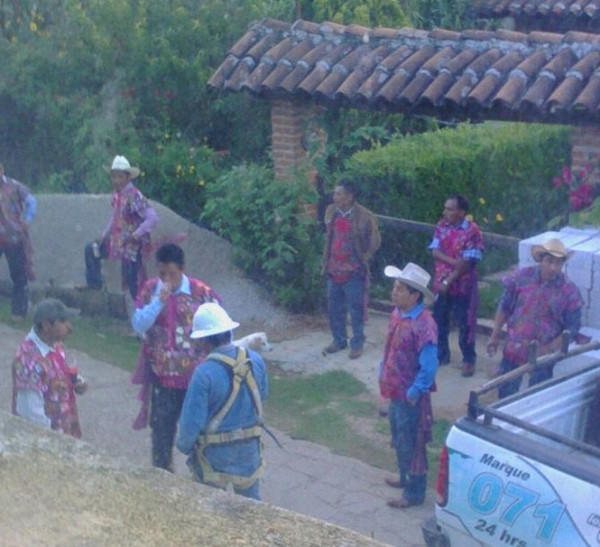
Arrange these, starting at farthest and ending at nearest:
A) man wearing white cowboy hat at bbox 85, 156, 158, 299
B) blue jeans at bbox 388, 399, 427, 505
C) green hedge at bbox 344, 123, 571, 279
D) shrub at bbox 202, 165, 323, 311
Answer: green hedge at bbox 344, 123, 571, 279 → shrub at bbox 202, 165, 323, 311 → man wearing white cowboy hat at bbox 85, 156, 158, 299 → blue jeans at bbox 388, 399, 427, 505

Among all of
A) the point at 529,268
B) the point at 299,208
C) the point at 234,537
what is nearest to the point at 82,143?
the point at 299,208

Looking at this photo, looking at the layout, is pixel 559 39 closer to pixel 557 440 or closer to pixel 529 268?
pixel 529 268

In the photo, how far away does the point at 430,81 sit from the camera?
9.21 meters

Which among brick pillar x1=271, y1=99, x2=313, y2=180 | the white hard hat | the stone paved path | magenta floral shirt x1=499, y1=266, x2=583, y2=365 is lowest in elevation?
the stone paved path

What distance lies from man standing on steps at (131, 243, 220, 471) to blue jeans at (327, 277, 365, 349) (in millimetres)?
2896

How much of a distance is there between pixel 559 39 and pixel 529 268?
2.90m

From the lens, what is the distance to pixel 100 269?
34.1 ft

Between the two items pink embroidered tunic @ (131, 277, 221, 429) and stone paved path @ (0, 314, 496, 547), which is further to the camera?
stone paved path @ (0, 314, 496, 547)

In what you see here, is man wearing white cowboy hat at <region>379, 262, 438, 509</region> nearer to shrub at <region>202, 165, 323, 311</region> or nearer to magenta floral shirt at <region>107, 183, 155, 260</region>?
magenta floral shirt at <region>107, 183, 155, 260</region>

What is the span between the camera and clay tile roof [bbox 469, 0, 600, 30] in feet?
43.9

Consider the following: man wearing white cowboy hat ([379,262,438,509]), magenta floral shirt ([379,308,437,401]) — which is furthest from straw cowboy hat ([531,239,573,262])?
magenta floral shirt ([379,308,437,401])

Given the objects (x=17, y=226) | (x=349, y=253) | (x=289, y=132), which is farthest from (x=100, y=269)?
(x=349, y=253)

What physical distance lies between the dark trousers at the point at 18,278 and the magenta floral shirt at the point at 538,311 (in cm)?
467

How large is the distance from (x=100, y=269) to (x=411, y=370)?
4.72 m
